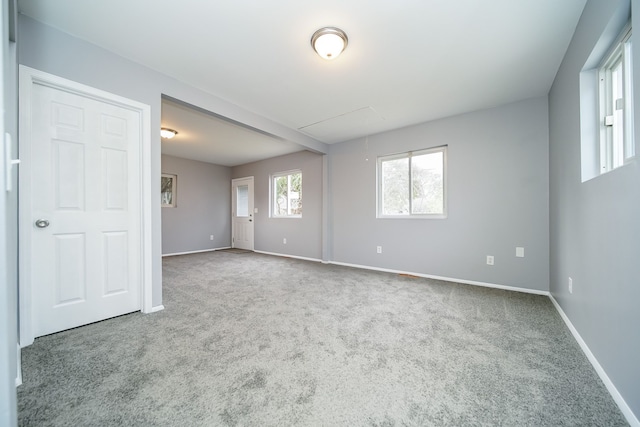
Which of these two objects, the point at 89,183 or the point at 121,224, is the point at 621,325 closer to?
the point at 121,224

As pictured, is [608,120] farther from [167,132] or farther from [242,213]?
[242,213]

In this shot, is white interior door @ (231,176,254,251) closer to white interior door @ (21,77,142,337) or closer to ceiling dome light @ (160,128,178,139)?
ceiling dome light @ (160,128,178,139)

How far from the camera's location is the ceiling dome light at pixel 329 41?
1.94m

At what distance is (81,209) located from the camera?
6.92ft

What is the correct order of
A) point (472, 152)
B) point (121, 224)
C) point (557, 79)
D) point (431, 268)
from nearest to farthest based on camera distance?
point (121, 224) < point (557, 79) < point (472, 152) < point (431, 268)

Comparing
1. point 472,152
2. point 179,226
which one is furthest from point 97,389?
point 179,226

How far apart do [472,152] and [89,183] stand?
435 centimetres

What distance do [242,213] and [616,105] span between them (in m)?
6.87

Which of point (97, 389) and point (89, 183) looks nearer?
point (97, 389)

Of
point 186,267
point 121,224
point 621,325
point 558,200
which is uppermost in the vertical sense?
point 558,200

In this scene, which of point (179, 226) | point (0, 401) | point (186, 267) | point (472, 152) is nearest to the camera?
point (0, 401)

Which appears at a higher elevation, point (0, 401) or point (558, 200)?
point (558, 200)

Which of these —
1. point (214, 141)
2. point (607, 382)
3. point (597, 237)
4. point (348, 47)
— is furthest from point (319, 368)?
point (214, 141)

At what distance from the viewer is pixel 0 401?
62cm
